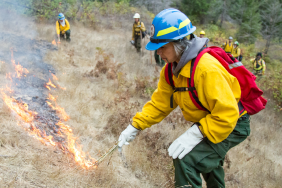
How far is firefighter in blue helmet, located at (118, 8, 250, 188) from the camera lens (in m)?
1.72

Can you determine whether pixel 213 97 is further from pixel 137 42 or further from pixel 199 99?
pixel 137 42

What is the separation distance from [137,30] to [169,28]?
25.0ft

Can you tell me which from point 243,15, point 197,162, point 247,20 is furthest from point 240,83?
point 243,15

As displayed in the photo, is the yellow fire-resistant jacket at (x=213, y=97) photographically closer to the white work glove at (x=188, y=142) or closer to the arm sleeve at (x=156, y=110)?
the white work glove at (x=188, y=142)

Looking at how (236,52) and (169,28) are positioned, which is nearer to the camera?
(169,28)

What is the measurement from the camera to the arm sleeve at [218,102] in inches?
67.1

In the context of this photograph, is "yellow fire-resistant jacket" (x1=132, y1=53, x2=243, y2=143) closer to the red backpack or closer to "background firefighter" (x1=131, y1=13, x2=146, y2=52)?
the red backpack

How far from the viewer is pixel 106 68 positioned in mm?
6949

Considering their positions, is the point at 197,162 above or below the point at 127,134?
above

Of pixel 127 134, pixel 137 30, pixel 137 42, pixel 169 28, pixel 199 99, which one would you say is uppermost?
pixel 169 28

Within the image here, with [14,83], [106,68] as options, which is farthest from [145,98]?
[14,83]

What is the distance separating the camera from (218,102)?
1.70 meters

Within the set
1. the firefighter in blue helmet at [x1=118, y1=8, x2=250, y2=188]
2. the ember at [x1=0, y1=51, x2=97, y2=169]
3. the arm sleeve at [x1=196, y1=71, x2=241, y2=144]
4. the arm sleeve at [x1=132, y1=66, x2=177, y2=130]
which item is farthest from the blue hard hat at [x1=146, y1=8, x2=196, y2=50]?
the ember at [x1=0, y1=51, x2=97, y2=169]

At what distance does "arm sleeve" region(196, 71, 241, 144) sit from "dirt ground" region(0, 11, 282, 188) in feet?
4.45
